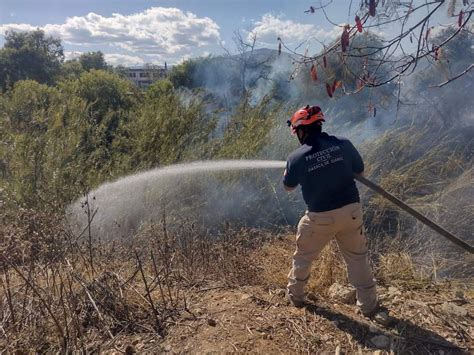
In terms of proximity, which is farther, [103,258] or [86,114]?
[86,114]

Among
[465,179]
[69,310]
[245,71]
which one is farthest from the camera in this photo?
[245,71]

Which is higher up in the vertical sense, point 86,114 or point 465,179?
point 86,114

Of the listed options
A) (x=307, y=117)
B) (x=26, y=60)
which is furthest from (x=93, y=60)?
(x=307, y=117)

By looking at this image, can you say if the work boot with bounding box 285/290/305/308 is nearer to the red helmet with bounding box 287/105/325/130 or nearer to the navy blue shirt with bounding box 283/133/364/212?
the navy blue shirt with bounding box 283/133/364/212

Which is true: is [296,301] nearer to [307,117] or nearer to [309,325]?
[309,325]

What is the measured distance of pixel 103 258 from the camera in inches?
150

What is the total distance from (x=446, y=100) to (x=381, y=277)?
710 cm

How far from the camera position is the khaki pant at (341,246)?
125 inches

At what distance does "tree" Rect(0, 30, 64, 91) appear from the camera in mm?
29500

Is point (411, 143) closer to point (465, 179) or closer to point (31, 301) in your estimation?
point (465, 179)

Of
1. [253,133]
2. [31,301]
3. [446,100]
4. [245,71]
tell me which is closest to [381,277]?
[31,301]

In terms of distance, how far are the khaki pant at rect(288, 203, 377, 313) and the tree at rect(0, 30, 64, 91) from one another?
92.9 ft

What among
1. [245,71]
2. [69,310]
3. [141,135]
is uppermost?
[245,71]

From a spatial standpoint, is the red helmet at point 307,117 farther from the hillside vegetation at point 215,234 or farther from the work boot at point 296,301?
the work boot at point 296,301
